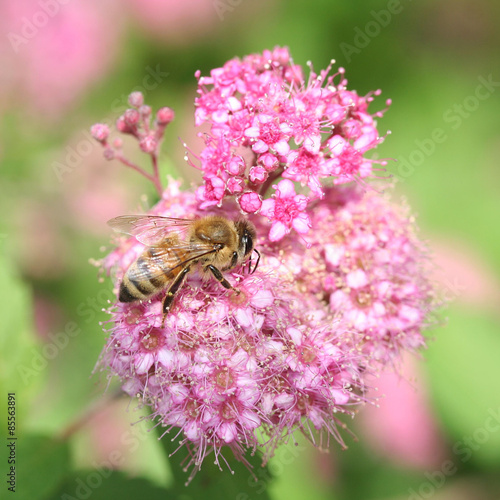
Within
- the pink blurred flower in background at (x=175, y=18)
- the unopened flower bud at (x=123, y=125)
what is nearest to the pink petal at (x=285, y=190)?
the unopened flower bud at (x=123, y=125)

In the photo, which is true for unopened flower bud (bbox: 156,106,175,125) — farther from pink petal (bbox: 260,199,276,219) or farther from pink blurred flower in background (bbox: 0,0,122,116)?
pink blurred flower in background (bbox: 0,0,122,116)

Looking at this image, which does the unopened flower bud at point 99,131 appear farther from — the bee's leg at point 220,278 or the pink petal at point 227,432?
the pink petal at point 227,432

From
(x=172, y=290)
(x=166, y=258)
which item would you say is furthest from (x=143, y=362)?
(x=166, y=258)

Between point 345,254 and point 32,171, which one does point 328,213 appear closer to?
point 345,254

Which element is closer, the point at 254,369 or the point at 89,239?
the point at 254,369

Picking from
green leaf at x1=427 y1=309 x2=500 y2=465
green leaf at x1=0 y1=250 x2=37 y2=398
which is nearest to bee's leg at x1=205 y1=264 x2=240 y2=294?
green leaf at x1=0 y1=250 x2=37 y2=398

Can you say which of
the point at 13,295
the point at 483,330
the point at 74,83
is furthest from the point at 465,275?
the point at 74,83

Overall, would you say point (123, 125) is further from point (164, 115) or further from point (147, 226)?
point (147, 226)
